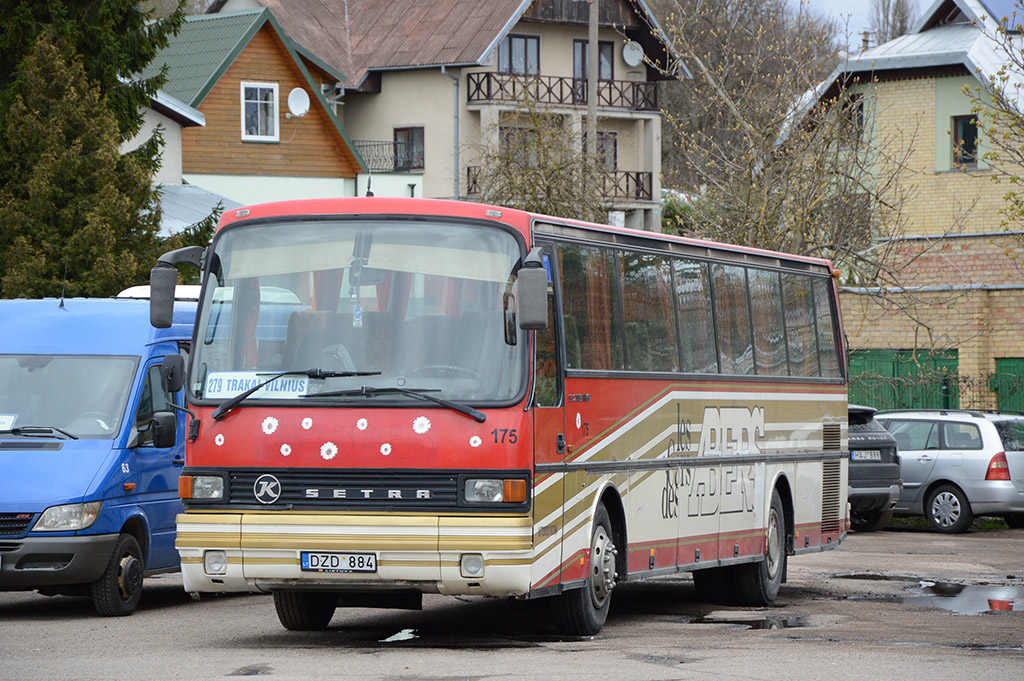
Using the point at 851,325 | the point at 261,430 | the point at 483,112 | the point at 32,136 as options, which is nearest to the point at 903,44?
the point at 851,325

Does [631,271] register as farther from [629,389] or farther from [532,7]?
[532,7]

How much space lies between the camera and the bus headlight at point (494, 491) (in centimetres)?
1113

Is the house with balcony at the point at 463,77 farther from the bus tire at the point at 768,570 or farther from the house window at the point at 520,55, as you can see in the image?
the bus tire at the point at 768,570

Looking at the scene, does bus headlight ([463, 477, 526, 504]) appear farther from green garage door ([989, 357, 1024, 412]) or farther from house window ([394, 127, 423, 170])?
house window ([394, 127, 423, 170])

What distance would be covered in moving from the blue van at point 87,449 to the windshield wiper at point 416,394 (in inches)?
133

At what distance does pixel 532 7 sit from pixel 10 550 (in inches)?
1809

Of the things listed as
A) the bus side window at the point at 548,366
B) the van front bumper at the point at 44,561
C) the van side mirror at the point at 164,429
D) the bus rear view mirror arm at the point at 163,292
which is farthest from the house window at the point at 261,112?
the bus side window at the point at 548,366

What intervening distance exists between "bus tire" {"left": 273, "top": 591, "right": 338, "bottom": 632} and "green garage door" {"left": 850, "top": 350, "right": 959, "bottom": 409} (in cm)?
2318

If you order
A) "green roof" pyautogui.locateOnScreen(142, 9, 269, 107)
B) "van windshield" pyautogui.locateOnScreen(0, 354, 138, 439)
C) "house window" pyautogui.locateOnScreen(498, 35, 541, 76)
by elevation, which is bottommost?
"van windshield" pyautogui.locateOnScreen(0, 354, 138, 439)

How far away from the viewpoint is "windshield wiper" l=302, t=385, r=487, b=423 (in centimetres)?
1114

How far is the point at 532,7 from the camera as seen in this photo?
57.8 m

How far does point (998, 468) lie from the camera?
80.5 ft

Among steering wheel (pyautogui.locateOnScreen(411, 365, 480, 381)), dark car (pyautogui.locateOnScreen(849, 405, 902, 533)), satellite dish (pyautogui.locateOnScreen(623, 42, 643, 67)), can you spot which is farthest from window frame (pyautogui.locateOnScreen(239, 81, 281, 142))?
steering wheel (pyautogui.locateOnScreen(411, 365, 480, 381))

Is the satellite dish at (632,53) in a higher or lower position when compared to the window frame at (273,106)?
higher
